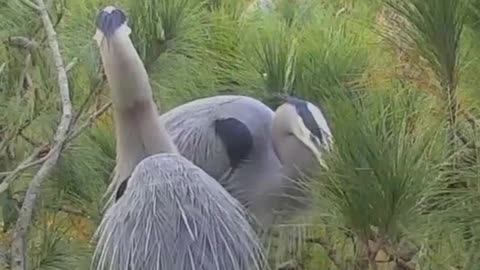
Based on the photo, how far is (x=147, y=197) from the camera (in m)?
0.60

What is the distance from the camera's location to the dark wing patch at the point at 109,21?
2.34 feet

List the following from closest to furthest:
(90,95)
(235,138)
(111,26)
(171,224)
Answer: (171,224) < (111,26) < (235,138) < (90,95)

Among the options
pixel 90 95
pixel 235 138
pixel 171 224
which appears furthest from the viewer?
pixel 90 95

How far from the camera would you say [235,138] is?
842 mm

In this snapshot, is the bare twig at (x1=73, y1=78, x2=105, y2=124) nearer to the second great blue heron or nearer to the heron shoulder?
the second great blue heron

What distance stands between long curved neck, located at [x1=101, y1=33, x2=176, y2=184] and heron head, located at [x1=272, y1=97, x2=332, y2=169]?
0.10 m

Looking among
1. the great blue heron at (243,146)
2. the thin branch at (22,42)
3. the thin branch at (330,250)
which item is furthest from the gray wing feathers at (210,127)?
the thin branch at (22,42)

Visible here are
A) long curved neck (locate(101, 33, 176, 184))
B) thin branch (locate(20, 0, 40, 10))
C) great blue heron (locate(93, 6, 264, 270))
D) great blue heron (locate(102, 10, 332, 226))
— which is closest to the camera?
great blue heron (locate(93, 6, 264, 270))

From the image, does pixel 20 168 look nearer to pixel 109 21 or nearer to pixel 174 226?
pixel 109 21

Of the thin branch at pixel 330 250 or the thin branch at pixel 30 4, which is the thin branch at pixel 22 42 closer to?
the thin branch at pixel 30 4

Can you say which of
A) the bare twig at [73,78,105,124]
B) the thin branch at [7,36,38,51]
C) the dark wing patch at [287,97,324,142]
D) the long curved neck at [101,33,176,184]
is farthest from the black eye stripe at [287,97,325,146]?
the thin branch at [7,36,38,51]

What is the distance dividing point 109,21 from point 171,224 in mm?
190

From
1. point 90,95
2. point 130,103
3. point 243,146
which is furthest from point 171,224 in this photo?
point 90,95

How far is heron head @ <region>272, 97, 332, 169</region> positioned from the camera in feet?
2.43
